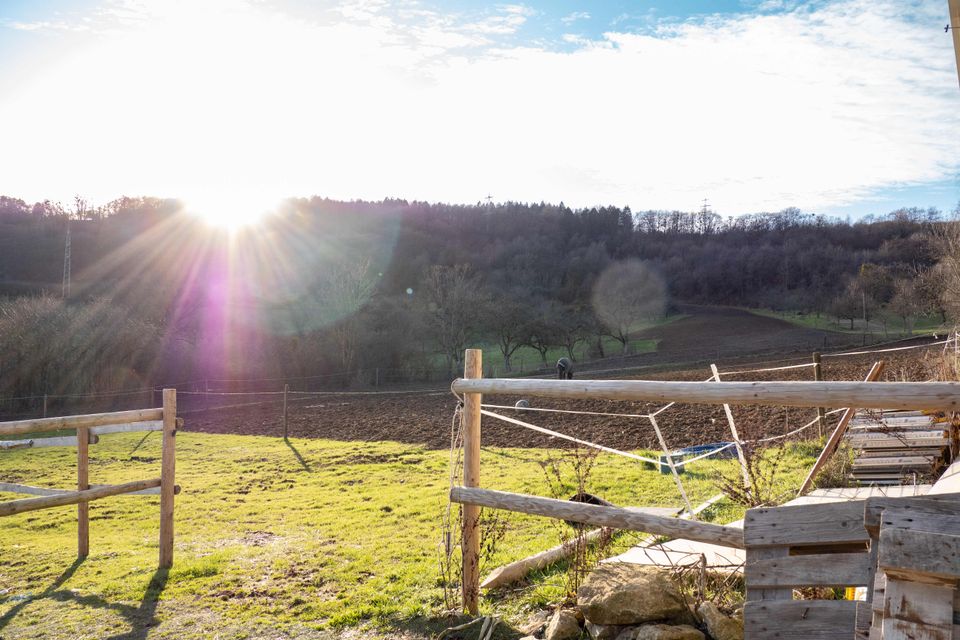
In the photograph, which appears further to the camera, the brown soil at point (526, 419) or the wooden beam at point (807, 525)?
the brown soil at point (526, 419)

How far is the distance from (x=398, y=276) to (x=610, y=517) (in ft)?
231

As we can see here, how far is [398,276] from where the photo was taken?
72875 millimetres

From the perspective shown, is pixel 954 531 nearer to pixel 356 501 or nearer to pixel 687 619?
pixel 687 619

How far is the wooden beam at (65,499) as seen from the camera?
5156mm

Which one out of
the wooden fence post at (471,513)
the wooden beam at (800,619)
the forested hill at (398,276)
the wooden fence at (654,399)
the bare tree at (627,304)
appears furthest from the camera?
the bare tree at (627,304)

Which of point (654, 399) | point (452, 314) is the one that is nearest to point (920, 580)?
point (654, 399)

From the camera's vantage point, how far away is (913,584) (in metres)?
1.97

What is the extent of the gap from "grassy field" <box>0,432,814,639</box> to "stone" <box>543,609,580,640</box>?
38cm

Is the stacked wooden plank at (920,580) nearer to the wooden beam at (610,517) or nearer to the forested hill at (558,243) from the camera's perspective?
the wooden beam at (610,517)

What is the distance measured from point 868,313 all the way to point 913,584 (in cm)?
6392

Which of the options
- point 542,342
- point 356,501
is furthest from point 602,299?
point 356,501

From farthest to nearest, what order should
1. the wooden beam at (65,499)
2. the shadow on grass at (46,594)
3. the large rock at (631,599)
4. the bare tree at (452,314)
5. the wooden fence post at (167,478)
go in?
the bare tree at (452,314)
the wooden fence post at (167,478)
the wooden beam at (65,499)
the shadow on grass at (46,594)
the large rock at (631,599)

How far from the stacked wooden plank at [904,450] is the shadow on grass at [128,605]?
6144 mm

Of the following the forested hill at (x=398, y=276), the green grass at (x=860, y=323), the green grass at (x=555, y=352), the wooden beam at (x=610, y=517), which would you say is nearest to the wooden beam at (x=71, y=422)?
the wooden beam at (x=610, y=517)
